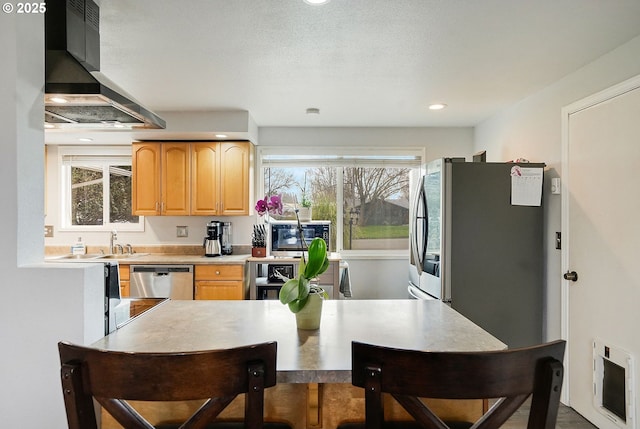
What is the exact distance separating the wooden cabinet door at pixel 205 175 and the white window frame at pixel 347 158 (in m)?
0.51

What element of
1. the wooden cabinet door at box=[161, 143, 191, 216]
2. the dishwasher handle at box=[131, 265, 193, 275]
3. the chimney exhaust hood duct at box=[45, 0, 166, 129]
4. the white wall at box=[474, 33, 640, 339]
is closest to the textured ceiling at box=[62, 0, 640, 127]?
the white wall at box=[474, 33, 640, 339]

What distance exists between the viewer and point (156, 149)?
392 cm

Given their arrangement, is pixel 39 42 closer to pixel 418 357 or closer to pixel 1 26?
pixel 1 26

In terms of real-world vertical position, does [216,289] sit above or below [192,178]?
below

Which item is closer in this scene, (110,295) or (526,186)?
(110,295)

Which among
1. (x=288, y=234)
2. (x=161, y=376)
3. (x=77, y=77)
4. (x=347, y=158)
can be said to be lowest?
(x=161, y=376)

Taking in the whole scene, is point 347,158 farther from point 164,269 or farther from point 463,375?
point 463,375

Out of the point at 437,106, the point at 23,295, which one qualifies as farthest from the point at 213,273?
the point at 437,106

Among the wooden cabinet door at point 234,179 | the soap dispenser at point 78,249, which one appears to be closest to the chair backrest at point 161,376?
the wooden cabinet door at point 234,179

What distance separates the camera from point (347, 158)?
4.27 meters

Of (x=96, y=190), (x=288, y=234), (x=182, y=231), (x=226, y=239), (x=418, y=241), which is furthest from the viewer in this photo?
(x=96, y=190)

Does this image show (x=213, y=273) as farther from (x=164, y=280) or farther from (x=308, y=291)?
(x=308, y=291)

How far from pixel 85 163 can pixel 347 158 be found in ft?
10.2

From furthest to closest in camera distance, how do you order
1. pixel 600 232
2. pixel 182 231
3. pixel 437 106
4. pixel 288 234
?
pixel 182 231, pixel 288 234, pixel 437 106, pixel 600 232
